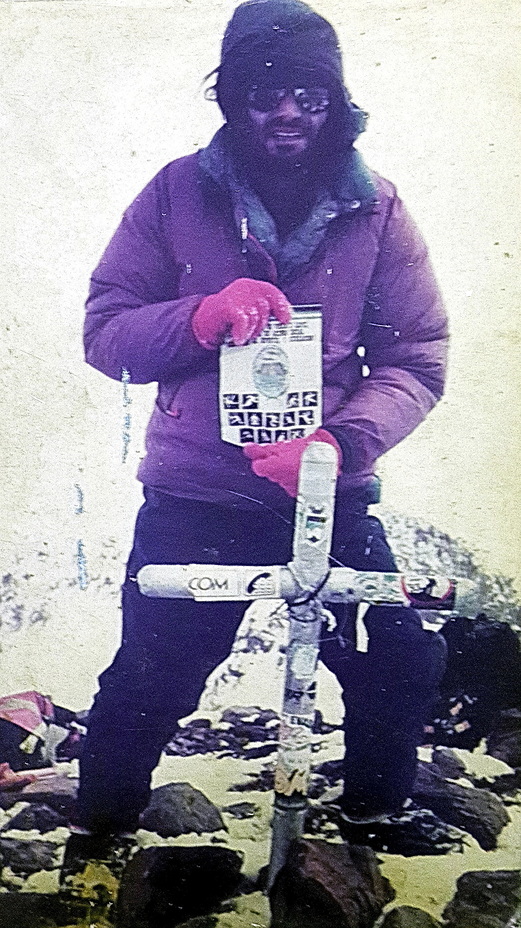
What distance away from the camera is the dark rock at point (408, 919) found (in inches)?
74.4

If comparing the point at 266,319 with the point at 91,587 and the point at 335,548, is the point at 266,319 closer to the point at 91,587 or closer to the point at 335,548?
the point at 335,548

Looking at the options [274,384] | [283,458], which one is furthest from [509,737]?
[274,384]

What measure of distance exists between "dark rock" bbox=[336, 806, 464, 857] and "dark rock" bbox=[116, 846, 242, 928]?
25cm

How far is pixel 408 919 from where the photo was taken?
6.21ft

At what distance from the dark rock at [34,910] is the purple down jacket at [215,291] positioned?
910 mm

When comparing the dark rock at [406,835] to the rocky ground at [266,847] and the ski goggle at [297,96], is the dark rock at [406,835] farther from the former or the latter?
the ski goggle at [297,96]

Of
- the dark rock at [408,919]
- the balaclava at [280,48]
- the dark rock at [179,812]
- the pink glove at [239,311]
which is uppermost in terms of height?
the balaclava at [280,48]

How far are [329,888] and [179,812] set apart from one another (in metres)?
0.33

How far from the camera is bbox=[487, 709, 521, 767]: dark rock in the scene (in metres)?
1.84

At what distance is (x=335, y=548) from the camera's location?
179 centimetres

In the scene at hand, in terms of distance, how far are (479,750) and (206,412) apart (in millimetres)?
850

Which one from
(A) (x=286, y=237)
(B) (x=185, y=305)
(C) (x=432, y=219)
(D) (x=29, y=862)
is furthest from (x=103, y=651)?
(C) (x=432, y=219)

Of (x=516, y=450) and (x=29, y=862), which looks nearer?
(x=516, y=450)

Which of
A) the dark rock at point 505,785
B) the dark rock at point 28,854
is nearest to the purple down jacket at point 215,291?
the dark rock at point 505,785
